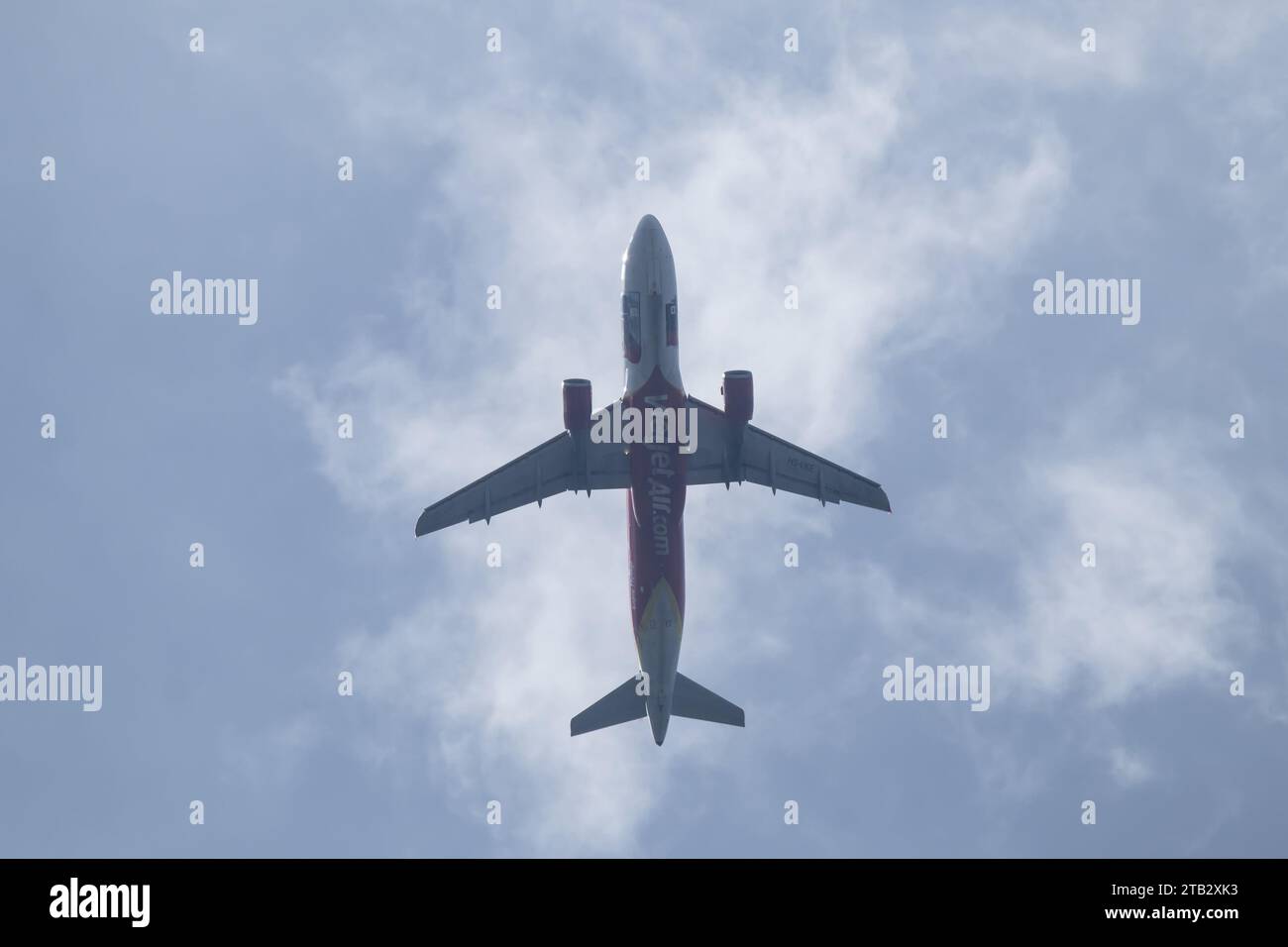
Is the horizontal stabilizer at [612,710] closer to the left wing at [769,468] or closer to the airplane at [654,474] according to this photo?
the airplane at [654,474]

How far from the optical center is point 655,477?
225ft

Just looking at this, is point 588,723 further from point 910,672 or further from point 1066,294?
point 1066,294

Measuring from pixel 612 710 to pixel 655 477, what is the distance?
12.3 metres

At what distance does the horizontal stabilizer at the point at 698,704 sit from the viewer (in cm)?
7506

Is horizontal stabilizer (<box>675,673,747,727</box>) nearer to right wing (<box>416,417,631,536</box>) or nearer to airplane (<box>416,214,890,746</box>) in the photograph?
airplane (<box>416,214,890,746</box>)

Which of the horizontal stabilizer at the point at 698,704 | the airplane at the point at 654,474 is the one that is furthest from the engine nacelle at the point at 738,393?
the horizontal stabilizer at the point at 698,704

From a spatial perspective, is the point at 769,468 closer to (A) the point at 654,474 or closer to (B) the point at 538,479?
(A) the point at 654,474

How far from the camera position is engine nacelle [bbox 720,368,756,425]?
6975 centimetres

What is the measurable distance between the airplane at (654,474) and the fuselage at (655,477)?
4cm

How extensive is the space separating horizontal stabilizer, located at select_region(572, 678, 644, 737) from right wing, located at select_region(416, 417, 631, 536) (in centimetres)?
951

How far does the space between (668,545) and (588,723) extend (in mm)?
10748

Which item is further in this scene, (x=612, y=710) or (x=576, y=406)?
(x=612, y=710)

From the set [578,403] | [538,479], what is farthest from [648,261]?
[538,479]
